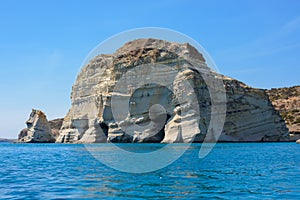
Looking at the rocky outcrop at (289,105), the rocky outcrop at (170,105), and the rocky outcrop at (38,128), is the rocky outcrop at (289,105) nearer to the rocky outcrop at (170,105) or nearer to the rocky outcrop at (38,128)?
the rocky outcrop at (170,105)

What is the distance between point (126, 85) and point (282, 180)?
6020 cm

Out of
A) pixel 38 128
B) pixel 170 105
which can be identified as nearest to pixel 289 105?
pixel 170 105

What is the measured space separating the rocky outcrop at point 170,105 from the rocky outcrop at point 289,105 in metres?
10.5

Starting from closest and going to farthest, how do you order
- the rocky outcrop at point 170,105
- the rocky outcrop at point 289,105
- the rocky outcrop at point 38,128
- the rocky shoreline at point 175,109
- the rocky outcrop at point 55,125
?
the rocky shoreline at point 175,109, the rocky outcrop at point 170,105, the rocky outcrop at point 289,105, the rocky outcrop at point 38,128, the rocky outcrop at point 55,125

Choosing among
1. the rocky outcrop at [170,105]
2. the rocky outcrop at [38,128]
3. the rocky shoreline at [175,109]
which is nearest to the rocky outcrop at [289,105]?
the rocky shoreline at [175,109]

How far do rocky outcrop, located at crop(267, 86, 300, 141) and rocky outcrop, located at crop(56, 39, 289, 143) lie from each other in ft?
34.3

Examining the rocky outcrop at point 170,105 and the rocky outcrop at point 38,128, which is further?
the rocky outcrop at point 38,128

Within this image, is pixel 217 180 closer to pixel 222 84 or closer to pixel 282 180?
pixel 282 180

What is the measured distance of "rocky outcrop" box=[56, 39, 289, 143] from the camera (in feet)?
222

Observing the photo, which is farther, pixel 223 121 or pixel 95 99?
pixel 95 99

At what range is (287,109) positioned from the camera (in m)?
103

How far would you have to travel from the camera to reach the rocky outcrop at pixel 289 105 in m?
86.4

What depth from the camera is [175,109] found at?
225 feet

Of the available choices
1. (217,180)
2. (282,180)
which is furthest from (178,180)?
(282,180)
